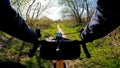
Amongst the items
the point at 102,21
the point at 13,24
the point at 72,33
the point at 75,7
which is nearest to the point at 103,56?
the point at 72,33

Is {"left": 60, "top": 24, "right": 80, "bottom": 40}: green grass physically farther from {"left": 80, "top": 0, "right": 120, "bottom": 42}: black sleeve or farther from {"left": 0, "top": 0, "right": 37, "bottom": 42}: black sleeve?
{"left": 0, "top": 0, "right": 37, "bottom": 42}: black sleeve

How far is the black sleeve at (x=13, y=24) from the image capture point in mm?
1381

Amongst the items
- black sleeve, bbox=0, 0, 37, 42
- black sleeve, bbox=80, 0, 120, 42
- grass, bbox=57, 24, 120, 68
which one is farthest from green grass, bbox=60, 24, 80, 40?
grass, bbox=57, 24, 120, 68

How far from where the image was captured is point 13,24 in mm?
1593

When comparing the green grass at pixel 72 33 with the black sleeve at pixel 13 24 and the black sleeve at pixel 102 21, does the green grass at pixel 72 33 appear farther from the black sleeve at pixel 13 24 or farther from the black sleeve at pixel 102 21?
the black sleeve at pixel 13 24

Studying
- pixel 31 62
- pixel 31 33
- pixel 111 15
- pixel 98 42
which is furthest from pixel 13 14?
pixel 98 42

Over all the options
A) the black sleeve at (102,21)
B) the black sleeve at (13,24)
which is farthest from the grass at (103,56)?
the black sleeve at (13,24)

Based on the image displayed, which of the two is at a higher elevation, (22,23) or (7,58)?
(22,23)

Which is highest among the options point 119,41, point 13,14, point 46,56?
point 13,14

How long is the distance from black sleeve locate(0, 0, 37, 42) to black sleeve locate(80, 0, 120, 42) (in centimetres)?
42

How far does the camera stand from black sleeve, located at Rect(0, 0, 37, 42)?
1.38 m

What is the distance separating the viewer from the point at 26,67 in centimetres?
1169

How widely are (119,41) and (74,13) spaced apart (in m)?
41.7

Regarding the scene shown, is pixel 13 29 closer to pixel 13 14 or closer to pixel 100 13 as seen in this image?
pixel 13 14
